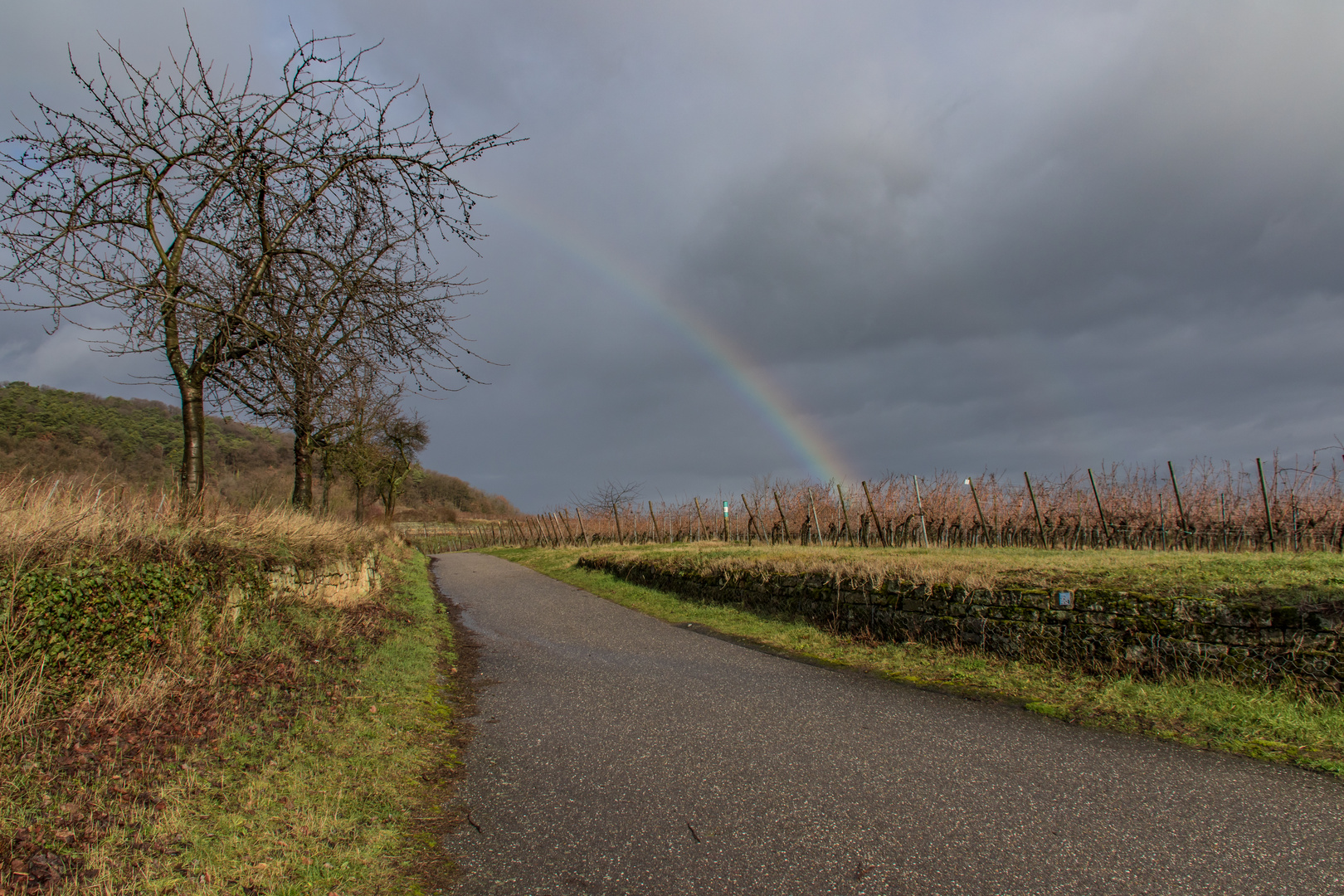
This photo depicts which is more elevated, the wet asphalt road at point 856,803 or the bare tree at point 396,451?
the bare tree at point 396,451

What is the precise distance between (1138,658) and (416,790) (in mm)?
6615

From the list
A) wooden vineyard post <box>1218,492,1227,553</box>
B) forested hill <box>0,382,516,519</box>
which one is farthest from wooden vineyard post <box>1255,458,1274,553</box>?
forested hill <box>0,382,516,519</box>

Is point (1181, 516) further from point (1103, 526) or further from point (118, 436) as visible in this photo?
point (118, 436)

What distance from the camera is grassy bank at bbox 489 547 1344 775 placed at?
16.7 ft

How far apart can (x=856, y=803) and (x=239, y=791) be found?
3.51m

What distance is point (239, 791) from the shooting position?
12.4ft

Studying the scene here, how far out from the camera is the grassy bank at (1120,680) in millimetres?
5102

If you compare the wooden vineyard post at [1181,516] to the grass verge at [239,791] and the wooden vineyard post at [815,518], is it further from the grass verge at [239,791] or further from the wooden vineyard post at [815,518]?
the grass verge at [239,791]

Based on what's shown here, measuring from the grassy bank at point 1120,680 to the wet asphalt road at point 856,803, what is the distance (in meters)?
0.46

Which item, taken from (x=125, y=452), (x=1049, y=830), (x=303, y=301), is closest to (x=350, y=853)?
(x=1049, y=830)

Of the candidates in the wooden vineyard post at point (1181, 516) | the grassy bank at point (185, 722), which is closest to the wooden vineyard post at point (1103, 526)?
the wooden vineyard post at point (1181, 516)

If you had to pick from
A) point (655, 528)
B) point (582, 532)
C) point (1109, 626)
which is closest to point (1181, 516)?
point (1109, 626)

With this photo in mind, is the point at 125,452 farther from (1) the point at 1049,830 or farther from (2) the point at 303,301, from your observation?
(1) the point at 1049,830

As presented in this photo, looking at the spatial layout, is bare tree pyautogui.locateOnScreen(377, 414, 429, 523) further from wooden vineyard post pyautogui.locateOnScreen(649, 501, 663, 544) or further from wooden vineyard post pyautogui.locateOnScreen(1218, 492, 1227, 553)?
wooden vineyard post pyautogui.locateOnScreen(1218, 492, 1227, 553)
